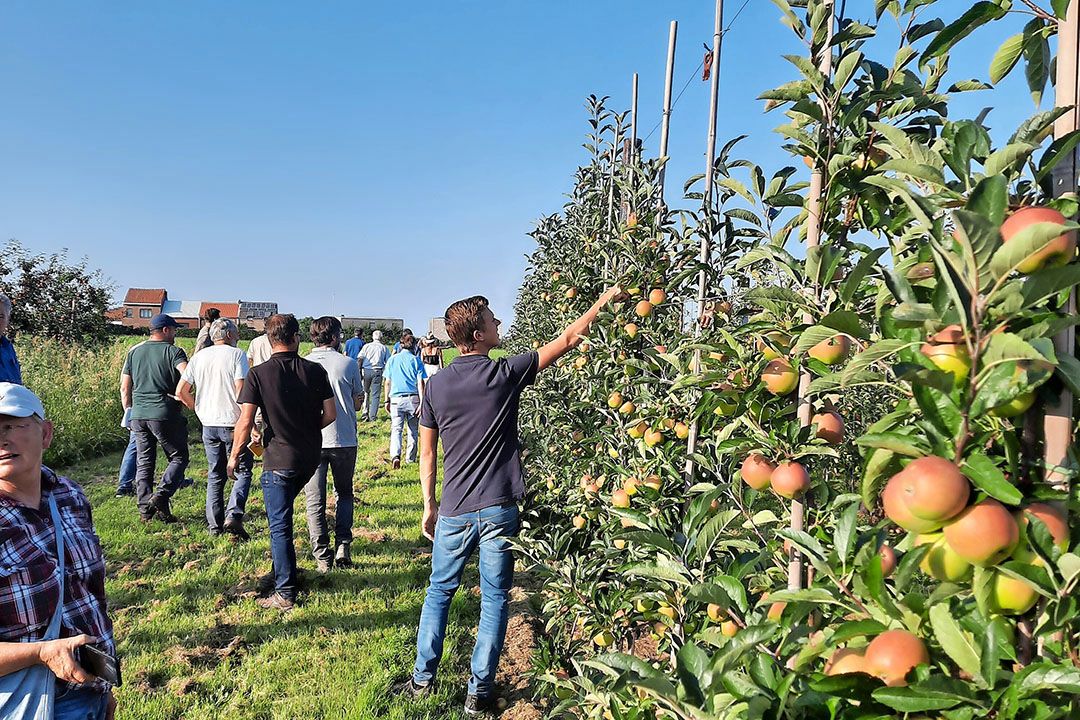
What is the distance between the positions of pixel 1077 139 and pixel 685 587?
4.36 ft

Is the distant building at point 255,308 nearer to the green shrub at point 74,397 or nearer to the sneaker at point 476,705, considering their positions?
the green shrub at point 74,397

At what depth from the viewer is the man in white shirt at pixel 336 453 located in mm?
4828

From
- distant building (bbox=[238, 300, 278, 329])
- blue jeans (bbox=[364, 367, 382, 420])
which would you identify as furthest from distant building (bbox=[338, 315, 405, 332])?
blue jeans (bbox=[364, 367, 382, 420])

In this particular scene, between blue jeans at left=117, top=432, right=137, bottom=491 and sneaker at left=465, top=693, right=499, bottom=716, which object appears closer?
sneaker at left=465, top=693, right=499, bottom=716

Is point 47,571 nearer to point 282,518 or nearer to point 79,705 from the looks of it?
point 79,705

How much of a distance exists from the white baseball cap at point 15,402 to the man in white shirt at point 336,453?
288cm

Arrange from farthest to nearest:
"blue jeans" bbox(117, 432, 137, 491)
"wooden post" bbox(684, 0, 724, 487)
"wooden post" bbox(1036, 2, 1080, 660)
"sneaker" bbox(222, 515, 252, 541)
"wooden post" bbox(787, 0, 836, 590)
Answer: "blue jeans" bbox(117, 432, 137, 491) < "sneaker" bbox(222, 515, 252, 541) < "wooden post" bbox(684, 0, 724, 487) < "wooden post" bbox(787, 0, 836, 590) < "wooden post" bbox(1036, 2, 1080, 660)

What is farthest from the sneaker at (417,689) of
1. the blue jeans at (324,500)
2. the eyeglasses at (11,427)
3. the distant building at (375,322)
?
the distant building at (375,322)

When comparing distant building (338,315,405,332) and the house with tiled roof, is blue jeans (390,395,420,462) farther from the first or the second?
the house with tiled roof

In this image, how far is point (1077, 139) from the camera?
865 mm

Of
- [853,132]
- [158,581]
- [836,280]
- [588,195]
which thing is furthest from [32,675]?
[588,195]

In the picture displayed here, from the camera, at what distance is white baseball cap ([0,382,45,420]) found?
5.88 feet

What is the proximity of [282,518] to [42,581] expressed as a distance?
2490mm

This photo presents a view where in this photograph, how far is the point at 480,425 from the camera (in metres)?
3.08
